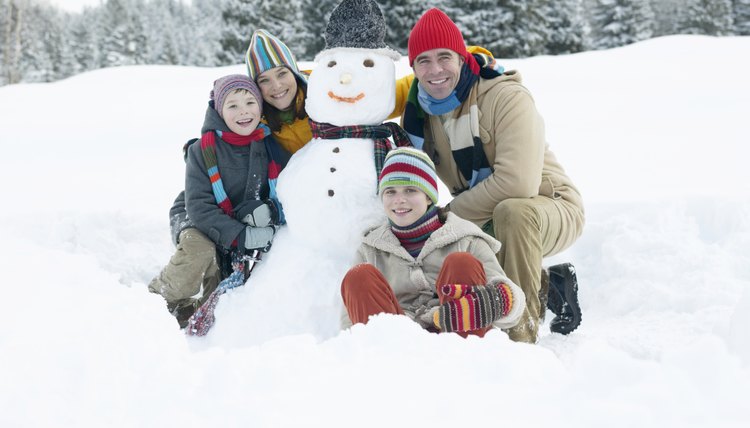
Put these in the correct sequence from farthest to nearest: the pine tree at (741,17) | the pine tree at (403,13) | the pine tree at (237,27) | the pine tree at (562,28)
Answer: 1. the pine tree at (741,17)
2. the pine tree at (237,27)
3. the pine tree at (562,28)
4. the pine tree at (403,13)

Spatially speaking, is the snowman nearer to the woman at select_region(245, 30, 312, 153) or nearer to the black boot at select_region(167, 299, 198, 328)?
the woman at select_region(245, 30, 312, 153)

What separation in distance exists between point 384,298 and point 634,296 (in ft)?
5.56

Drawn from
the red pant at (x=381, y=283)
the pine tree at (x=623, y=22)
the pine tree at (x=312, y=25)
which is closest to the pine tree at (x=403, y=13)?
the pine tree at (x=312, y=25)

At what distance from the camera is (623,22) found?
2405cm

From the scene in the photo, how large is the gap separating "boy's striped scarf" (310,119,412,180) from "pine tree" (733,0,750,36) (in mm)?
28718

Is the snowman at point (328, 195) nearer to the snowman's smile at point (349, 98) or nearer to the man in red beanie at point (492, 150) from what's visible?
the snowman's smile at point (349, 98)

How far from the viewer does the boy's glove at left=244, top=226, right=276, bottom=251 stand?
9.52ft

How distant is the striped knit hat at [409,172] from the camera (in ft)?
8.11

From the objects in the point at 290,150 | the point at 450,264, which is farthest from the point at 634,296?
the point at 290,150

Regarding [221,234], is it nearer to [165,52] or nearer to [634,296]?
[634,296]

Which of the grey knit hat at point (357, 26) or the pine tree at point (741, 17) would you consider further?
the pine tree at point (741, 17)

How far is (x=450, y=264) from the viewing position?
218cm

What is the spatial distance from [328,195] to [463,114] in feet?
2.44

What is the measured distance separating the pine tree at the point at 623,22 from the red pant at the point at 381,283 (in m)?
24.6
